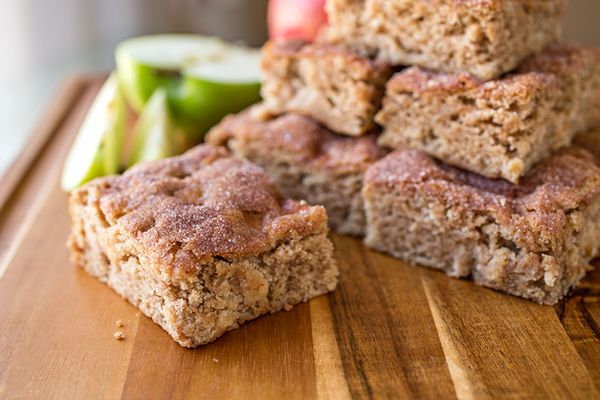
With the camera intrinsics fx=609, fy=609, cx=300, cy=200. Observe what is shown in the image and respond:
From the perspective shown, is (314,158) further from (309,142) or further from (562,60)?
(562,60)

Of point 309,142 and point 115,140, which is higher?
point 309,142

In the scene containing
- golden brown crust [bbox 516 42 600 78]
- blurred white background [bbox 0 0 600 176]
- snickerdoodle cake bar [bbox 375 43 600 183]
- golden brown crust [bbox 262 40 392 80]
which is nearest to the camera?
snickerdoodle cake bar [bbox 375 43 600 183]

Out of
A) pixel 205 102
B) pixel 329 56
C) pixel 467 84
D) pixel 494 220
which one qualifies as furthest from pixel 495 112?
pixel 205 102

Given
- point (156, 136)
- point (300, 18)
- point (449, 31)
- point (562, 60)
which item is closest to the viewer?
point (449, 31)

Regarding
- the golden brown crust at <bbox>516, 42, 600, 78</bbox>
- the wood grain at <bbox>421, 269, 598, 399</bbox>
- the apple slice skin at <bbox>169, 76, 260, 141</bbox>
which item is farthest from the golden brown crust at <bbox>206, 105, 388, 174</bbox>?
the golden brown crust at <bbox>516, 42, 600, 78</bbox>

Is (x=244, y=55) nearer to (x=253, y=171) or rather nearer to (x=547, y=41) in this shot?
(x=253, y=171)

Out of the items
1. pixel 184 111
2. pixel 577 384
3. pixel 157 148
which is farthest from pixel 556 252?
pixel 184 111

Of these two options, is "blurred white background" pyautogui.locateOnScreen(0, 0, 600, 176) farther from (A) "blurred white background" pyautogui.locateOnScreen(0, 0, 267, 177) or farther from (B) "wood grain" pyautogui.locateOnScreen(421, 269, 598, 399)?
(B) "wood grain" pyautogui.locateOnScreen(421, 269, 598, 399)
